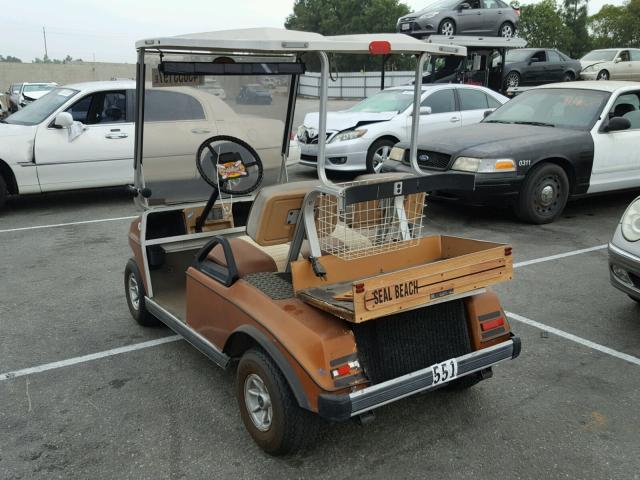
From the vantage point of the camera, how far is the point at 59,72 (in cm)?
5222

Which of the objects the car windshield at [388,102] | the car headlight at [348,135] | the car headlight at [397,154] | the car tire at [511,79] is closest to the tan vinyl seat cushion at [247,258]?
the car headlight at [397,154]

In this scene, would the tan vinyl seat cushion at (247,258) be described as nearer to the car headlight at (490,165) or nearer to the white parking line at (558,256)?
the white parking line at (558,256)

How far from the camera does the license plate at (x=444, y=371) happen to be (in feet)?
9.45

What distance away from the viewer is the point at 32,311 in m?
4.95

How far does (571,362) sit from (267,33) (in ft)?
9.35

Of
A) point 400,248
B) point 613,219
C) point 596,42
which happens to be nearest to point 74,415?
point 400,248

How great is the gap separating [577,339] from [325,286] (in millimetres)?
2226

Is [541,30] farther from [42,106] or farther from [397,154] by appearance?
[42,106]

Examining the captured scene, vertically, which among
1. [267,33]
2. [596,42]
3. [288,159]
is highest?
[596,42]

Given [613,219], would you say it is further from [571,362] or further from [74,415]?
[74,415]

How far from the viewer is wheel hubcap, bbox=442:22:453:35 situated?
16.5m

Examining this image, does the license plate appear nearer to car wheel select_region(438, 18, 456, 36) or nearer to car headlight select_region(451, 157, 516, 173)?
car headlight select_region(451, 157, 516, 173)

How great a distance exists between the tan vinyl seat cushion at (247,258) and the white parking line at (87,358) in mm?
1065

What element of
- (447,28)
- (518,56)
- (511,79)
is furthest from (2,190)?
(518,56)
